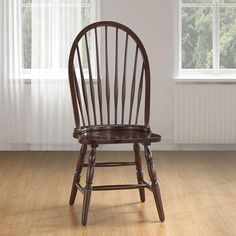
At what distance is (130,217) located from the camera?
3.43 metres

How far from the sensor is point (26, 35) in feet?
18.7

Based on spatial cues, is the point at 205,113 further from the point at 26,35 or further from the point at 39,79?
the point at 26,35

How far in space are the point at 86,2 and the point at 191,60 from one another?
3.53 feet

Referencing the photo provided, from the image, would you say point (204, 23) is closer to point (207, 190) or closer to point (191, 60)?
point (191, 60)

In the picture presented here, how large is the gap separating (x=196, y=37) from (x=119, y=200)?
2466 mm

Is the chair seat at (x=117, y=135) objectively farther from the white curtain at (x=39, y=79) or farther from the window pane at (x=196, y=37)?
the window pane at (x=196, y=37)

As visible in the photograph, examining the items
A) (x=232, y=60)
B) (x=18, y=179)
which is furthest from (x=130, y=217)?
(x=232, y=60)

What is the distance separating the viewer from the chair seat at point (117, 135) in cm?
327

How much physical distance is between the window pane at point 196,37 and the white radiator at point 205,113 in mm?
316

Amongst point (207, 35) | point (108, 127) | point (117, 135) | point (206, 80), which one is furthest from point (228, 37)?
point (117, 135)

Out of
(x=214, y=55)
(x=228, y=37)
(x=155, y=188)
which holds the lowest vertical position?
(x=155, y=188)

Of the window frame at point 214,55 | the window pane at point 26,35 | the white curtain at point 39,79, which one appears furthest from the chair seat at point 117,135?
the window pane at point 26,35

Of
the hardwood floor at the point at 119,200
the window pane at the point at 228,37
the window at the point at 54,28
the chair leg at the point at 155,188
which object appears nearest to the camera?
the hardwood floor at the point at 119,200

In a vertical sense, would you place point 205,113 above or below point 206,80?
below
